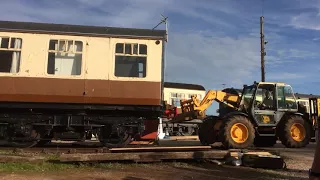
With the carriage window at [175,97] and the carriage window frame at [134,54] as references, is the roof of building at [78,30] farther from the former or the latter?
the carriage window at [175,97]

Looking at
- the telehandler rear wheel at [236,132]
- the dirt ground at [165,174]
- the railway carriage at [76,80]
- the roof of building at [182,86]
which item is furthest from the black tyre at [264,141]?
the roof of building at [182,86]

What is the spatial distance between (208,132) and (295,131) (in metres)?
3.14

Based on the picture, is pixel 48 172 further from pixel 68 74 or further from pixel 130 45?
pixel 130 45

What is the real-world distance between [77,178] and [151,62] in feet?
17.5

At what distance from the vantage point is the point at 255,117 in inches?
544

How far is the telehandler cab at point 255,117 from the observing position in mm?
12898

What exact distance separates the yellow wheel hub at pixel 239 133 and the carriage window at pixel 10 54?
23.7 ft

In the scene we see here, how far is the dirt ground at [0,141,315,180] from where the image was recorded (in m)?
7.86

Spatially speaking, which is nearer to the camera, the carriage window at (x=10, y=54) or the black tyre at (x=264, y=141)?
the carriage window at (x=10, y=54)

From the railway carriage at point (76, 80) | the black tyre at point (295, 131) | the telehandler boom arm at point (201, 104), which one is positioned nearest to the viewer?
the railway carriage at point (76, 80)

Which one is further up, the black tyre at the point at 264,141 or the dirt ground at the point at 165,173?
the black tyre at the point at 264,141

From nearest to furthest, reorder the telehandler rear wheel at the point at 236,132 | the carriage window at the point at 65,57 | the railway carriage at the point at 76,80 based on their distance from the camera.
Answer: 1. the railway carriage at the point at 76,80
2. the carriage window at the point at 65,57
3. the telehandler rear wheel at the point at 236,132

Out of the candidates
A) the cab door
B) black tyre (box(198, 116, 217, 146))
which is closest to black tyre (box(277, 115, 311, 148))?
the cab door

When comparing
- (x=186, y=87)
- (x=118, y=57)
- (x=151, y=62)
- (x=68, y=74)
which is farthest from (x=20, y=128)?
(x=186, y=87)
